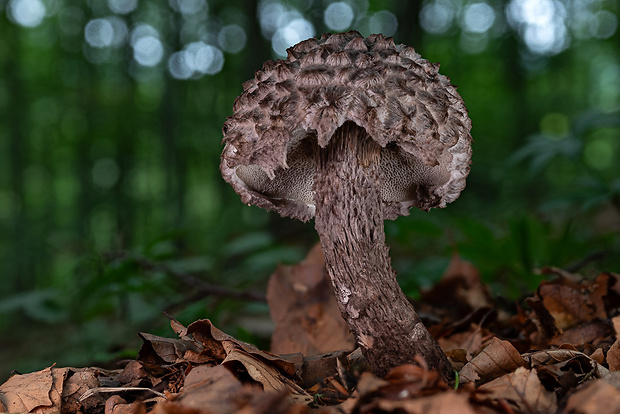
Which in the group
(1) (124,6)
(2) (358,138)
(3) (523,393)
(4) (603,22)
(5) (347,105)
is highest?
(4) (603,22)

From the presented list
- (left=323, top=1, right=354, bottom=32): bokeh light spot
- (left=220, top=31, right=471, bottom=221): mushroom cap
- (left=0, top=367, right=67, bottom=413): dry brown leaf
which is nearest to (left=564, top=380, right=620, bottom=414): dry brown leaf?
(left=220, top=31, right=471, bottom=221): mushroom cap

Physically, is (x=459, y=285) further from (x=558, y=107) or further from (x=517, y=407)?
(x=558, y=107)

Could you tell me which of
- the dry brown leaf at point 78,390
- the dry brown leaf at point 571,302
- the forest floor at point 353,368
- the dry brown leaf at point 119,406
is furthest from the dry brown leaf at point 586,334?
the dry brown leaf at point 78,390

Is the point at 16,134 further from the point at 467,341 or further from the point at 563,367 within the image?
the point at 563,367

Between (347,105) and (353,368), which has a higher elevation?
(347,105)

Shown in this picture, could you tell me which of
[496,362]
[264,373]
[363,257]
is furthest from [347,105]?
[496,362]

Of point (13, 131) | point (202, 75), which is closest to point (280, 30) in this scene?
point (202, 75)

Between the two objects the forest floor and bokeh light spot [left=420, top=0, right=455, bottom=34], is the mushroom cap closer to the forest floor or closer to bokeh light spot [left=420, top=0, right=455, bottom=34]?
the forest floor
